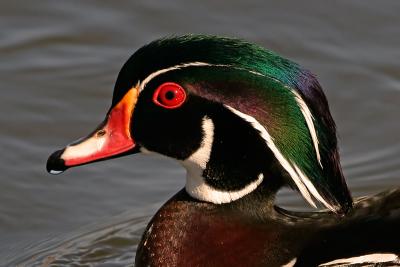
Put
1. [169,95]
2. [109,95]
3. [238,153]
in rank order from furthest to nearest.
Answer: [109,95] → [238,153] → [169,95]

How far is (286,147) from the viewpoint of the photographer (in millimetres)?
5742

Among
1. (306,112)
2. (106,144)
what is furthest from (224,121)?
(106,144)

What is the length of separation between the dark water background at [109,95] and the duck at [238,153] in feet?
3.78

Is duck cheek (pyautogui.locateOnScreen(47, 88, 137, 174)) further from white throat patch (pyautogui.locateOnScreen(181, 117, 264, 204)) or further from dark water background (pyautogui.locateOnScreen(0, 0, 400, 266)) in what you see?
dark water background (pyautogui.locateOnScreen(0, 0, 400, 266))

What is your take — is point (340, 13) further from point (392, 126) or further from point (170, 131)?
point (170, 131)

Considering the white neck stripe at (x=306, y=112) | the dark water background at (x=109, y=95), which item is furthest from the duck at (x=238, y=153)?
the dark water background at (x=109, y=95)

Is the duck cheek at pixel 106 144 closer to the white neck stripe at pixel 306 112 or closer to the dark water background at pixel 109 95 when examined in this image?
the white neck stripe at pixel 306 112

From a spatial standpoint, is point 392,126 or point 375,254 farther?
point 392,126

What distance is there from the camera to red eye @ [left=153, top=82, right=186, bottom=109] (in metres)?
5.74

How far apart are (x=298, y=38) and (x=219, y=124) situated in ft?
11.8

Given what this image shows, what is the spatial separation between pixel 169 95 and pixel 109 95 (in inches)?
114

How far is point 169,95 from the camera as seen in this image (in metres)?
5.77

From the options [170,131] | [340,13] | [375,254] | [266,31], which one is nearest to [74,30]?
[266,31]

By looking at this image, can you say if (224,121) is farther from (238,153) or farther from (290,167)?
(290,167)
